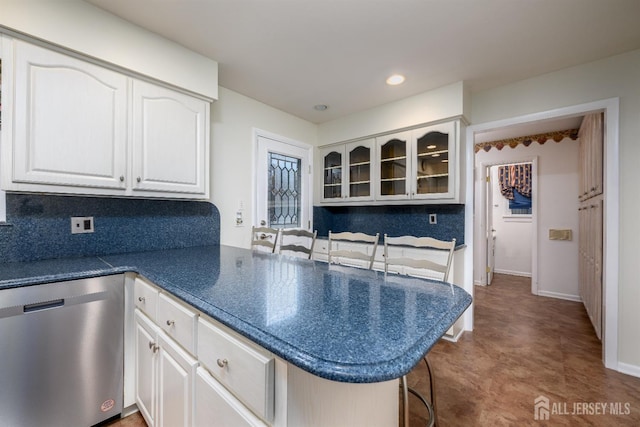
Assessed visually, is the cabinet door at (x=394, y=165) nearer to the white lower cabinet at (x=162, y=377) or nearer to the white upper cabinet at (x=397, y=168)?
the white upper cabinet at (x=397, y=168)

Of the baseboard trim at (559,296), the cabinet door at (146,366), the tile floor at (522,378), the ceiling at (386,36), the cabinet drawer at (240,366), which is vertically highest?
the ceiling at (386,36)

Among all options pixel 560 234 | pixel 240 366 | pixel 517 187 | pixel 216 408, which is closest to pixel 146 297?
pixel 216 408

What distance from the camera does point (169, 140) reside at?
1864mm

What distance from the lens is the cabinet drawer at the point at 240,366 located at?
660 mm

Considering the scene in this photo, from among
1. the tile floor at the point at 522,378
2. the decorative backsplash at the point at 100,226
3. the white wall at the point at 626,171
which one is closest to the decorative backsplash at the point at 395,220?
the tile floor at the point at 522,378

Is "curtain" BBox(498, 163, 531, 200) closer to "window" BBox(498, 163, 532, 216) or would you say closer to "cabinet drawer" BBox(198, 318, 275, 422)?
"window" BBox(498, 163, 532, 216)

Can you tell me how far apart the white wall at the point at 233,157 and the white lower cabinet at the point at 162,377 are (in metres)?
1.20

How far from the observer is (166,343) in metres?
1.12

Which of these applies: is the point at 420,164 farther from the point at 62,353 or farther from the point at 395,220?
the point at 62,353

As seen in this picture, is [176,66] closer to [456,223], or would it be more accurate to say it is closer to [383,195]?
[383,195]

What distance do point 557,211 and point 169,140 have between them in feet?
16.0

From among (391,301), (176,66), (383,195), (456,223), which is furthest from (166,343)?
(456,223)

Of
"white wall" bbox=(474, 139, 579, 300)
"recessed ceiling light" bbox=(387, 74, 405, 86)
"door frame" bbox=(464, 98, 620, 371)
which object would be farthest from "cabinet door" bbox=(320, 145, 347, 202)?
"white wall" bbox=(474, 139, 579, 300)

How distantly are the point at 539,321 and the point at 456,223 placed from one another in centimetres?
144
